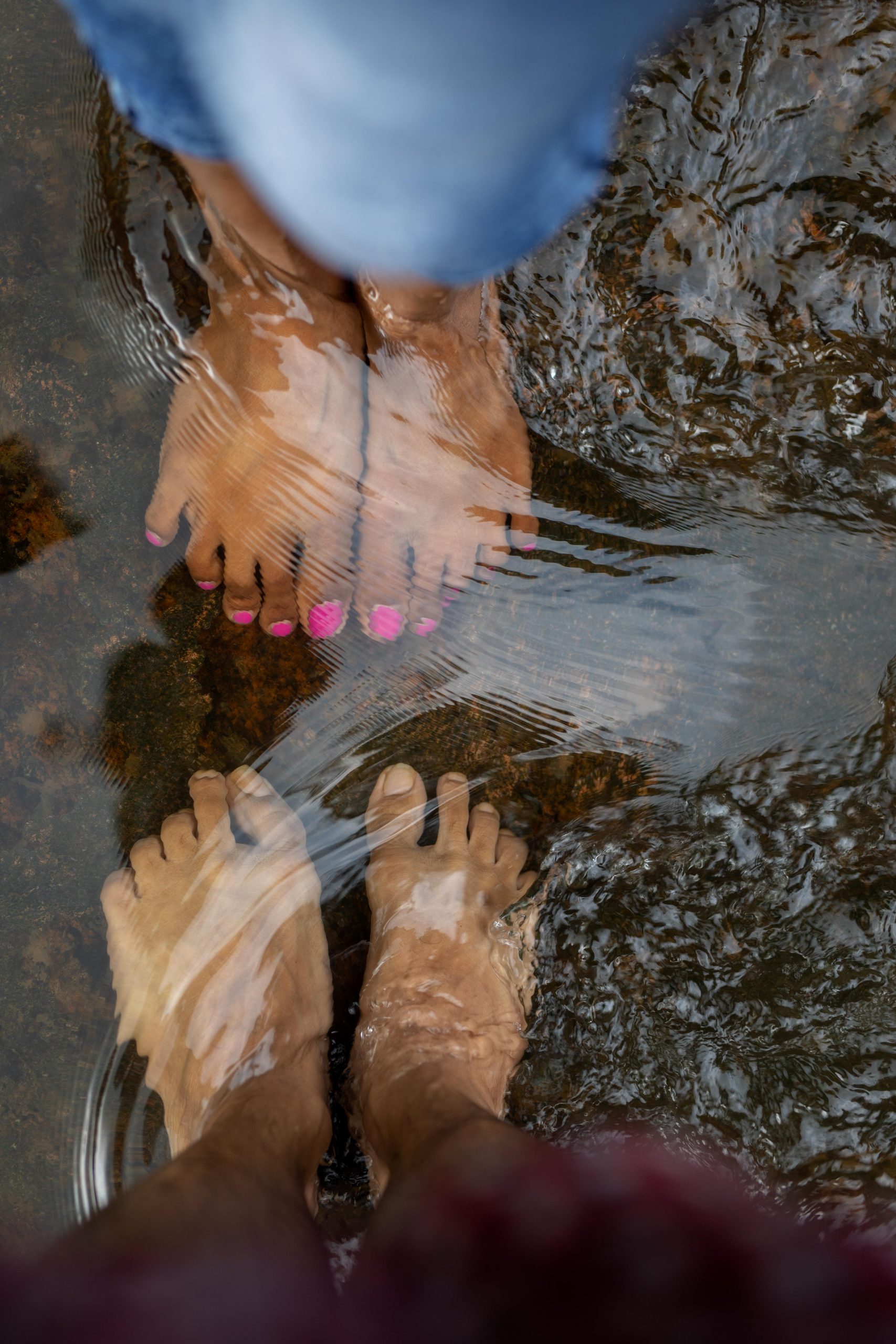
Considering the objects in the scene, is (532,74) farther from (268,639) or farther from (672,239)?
(268,639)

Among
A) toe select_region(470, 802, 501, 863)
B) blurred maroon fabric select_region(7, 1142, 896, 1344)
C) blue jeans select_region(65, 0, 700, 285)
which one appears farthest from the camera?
toe select_region(470, 802, 501, 863)

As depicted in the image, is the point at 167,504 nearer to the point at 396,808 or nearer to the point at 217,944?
the point at 396,808

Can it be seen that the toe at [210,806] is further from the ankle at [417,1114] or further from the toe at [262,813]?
the ankle at [417,1114]

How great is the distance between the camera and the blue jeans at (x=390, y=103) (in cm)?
89

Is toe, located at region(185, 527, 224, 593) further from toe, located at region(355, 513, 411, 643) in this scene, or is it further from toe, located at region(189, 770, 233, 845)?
toe, located at region(189, 770, 233, 845)

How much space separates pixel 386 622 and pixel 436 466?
0.28 metres

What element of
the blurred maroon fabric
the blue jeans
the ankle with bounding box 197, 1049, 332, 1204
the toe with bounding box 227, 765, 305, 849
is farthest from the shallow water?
the blurred maroon fabric

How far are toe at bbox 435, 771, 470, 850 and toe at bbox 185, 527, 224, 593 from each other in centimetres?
56

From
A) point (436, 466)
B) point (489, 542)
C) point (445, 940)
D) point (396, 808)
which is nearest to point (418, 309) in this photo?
point (436, 466)

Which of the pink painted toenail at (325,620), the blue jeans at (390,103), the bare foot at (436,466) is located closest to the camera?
the blue jeans at (390,103)

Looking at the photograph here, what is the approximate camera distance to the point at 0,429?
1507 millimetres

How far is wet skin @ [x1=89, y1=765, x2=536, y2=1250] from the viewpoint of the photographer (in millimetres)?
1474

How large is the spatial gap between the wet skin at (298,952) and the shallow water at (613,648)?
0.16 ft

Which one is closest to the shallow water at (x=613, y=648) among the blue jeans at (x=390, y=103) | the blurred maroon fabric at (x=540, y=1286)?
the blue jeans at (x=390, y=103)
